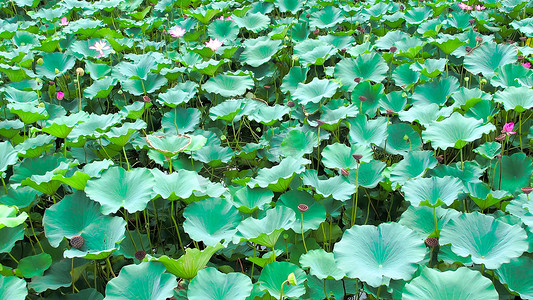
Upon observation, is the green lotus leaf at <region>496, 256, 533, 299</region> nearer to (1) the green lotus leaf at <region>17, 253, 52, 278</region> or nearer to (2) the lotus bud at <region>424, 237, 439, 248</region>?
(2) the lotus bud at <region>424, 237, 439, 248</region>

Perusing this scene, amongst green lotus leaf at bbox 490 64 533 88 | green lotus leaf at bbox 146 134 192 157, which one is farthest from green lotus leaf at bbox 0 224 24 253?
green lotus leaf at bbox 490 64 533 88

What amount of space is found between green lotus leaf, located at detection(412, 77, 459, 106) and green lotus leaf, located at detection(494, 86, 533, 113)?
252 millimetres

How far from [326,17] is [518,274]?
7.13 ft

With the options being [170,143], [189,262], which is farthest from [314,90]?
[189,262]

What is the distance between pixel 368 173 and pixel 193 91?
1.02 m

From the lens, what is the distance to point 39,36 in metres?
3.16

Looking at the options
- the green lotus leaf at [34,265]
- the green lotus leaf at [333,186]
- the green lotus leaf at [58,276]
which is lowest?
the green lotus leaf at [58,276]

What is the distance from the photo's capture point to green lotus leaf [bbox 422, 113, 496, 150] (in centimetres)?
171

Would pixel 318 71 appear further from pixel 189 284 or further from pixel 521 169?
pixel 189 284

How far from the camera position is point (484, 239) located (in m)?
1.33

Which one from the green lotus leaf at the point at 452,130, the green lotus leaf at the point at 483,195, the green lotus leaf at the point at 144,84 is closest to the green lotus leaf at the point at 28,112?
the green lotus leaf at the point at 144,84

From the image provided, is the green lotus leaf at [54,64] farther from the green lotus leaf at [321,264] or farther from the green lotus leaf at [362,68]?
the green lotus leaf at [321,264]

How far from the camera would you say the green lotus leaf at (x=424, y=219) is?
1.47 m

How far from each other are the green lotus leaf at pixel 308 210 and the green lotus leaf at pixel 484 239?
0.38 metres
